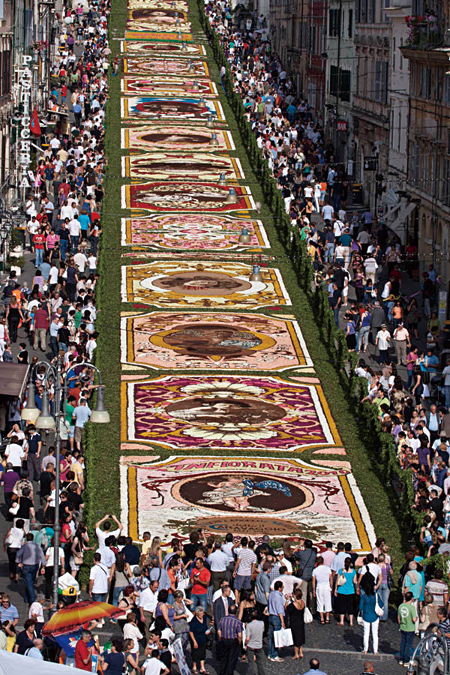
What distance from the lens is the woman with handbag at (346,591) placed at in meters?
26.9

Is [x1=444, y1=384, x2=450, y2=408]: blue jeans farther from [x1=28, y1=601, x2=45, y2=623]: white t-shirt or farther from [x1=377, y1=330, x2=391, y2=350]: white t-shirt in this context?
[x1=28, y1=601, x2=45, y2=623]: white t-shirt

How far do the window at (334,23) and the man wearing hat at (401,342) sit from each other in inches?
1548

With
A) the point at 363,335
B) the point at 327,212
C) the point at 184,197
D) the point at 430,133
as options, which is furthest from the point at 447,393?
the point at 184,197

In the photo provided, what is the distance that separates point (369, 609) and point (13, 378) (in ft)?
43.3

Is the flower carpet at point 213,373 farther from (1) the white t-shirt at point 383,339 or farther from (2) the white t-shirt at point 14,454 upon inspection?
(2) the white t-shirt at point 14,454

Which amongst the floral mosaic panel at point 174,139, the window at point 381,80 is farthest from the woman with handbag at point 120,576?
the floral mosaic panel at point 174,139

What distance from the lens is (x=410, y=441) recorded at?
34.5 meters

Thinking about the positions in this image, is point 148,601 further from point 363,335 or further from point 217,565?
point 363,335

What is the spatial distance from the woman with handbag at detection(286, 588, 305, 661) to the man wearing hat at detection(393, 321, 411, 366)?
1807 centimetres

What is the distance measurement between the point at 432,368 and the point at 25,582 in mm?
16311

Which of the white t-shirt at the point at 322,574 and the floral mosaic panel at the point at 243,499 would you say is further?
the floral mosaic panel at the point at 243,499

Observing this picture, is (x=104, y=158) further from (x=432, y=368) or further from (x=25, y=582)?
(x=25, y=582)

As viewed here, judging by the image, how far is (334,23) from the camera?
80812mm

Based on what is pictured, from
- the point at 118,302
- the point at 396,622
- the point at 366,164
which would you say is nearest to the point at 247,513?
the point at 396,622
